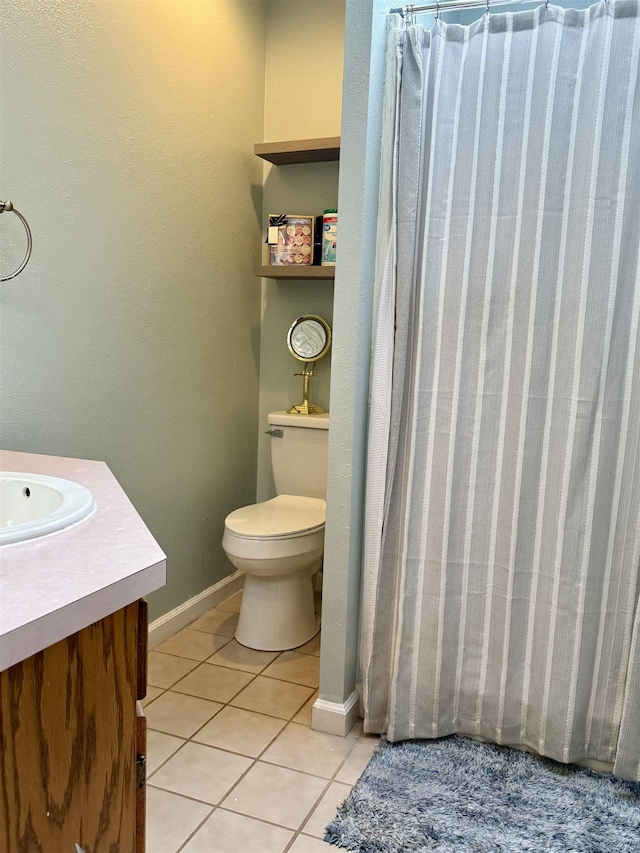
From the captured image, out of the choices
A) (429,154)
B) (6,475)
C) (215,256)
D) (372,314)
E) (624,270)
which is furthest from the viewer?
(215,256)

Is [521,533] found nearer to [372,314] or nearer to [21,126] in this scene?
[372,314]

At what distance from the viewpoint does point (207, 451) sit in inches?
110

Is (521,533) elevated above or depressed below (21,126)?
below

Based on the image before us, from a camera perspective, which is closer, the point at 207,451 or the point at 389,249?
the point at 389,249

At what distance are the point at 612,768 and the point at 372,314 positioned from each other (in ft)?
4.49

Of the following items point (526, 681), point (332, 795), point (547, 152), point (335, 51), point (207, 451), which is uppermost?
point (335, 51)

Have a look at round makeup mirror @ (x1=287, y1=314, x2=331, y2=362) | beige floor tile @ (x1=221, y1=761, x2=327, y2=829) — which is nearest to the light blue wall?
beige floor tile @ (x1=221, y1=761, x2=327, y2=829)

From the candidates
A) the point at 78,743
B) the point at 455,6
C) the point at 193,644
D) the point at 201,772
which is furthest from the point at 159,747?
the point at 455,6

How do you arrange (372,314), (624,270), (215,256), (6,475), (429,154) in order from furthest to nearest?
(215,256) → (372,314) → (429,154) → (624,270) → (6,475)

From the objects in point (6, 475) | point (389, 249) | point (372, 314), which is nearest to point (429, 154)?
point (389, 249)

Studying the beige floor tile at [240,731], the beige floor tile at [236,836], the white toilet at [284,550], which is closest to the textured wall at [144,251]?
the white toilet at [284,550]

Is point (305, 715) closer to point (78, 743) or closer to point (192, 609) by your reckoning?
point (192, 609)

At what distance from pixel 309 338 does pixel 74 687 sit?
7.24 ft

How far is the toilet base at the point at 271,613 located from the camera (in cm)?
256
